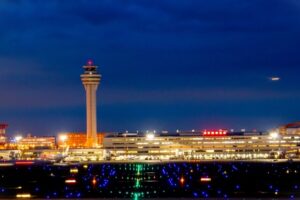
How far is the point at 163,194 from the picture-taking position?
100m

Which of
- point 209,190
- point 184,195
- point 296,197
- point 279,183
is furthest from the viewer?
point 279,183

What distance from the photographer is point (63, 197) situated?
3814 inches

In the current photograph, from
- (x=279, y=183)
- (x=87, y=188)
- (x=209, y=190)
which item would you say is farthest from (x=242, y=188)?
(x=87, y=188)

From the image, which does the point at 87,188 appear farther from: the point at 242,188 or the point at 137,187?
the point at 242,188

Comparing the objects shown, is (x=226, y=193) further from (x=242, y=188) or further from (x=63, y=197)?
(x=63, y=197)

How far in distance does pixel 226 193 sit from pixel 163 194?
720 centimetres

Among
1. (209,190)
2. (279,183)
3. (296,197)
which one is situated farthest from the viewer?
(279,183)

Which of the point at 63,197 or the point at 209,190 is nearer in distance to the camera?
the point at 63,197

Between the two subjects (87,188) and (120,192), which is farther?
(87,188)

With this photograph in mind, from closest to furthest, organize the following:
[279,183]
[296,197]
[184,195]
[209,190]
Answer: [296,197], [184,195], [209,190], [279,183]

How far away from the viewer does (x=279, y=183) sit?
120 meters

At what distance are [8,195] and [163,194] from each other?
1759cm

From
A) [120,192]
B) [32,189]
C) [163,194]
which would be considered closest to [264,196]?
[163,194]

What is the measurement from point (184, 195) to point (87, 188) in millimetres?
19169
